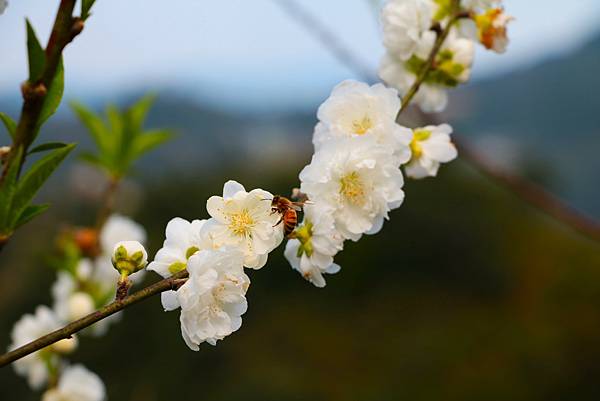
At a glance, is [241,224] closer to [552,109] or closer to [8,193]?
[8,193]

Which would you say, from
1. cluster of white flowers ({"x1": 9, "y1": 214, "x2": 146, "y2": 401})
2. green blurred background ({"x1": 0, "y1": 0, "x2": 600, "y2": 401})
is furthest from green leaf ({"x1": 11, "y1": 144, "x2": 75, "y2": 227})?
green blurred background ({"x1": 0, "y1": 0, "x2": 600, "y2": 401})

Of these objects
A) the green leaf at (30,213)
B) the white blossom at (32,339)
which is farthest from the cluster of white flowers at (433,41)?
the white blossom at (32,339)

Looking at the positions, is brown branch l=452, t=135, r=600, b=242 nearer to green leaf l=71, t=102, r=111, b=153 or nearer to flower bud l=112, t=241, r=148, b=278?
green leaf l=71, t=102, r=111, b=153

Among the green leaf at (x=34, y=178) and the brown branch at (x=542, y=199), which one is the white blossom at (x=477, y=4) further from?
the green leaf at (x=34, y=178)

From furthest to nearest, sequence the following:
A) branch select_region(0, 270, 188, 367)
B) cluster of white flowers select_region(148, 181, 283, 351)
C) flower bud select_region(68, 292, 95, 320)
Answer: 1. flower bud select_region(68, 292, 95, 320)
2. cluster of white flowers select_region(148, 181, 283, 351)
3. branch select_region(0, 270, 188, 367)

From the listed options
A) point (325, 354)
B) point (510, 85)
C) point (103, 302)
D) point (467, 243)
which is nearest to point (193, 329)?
point (103, 302)

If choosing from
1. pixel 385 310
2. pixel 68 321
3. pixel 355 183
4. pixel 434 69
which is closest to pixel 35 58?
pixel 355 183

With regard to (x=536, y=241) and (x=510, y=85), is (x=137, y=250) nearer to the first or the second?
(x=536, y=241)
